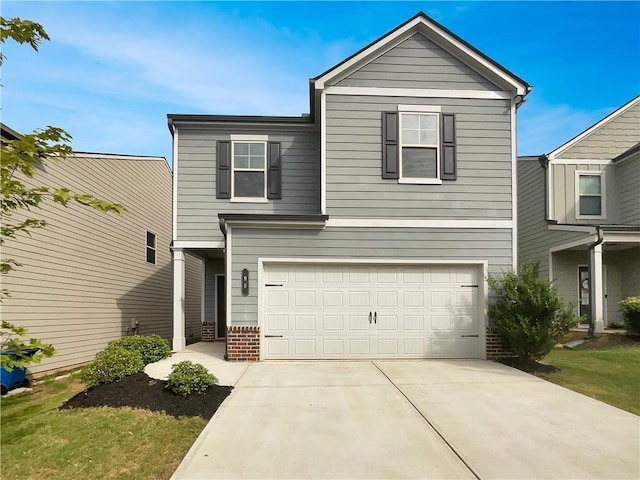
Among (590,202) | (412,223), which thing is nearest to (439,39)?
(412,223)

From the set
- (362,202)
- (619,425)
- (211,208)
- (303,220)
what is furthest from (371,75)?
(619,425)

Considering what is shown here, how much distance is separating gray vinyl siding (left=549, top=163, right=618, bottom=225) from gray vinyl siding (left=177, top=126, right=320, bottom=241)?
8848mm

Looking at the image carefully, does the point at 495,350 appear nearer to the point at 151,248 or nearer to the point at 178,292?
the point at 178,292

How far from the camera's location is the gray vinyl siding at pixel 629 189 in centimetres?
1390

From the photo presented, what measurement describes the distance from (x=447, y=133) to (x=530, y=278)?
3747mm

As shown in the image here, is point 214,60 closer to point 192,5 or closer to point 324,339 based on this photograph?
point 192,5

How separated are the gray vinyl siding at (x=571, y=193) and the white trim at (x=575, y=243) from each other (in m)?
1.21

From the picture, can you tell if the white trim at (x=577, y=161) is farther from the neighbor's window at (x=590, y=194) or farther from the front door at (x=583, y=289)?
the front door at (x=583, y=289)

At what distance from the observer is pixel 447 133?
10.0 m

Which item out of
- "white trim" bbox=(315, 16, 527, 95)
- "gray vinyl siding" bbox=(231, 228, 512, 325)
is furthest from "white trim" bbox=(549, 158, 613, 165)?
"gray vinyl siding" bbox=(231, 228, 512, 325)

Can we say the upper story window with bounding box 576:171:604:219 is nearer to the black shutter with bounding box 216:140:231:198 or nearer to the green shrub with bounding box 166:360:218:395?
the black shutter with bounding box 216:140:231:198

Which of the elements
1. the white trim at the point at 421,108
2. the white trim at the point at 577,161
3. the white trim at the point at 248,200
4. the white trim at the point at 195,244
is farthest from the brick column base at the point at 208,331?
the white trim at the point at 577,161

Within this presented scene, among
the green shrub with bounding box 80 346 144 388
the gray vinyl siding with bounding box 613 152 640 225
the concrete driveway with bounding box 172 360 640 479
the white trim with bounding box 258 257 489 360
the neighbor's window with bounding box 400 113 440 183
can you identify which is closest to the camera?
the concrete driveway with bounding box 172 360 640 479

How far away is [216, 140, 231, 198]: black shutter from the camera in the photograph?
11570mm
